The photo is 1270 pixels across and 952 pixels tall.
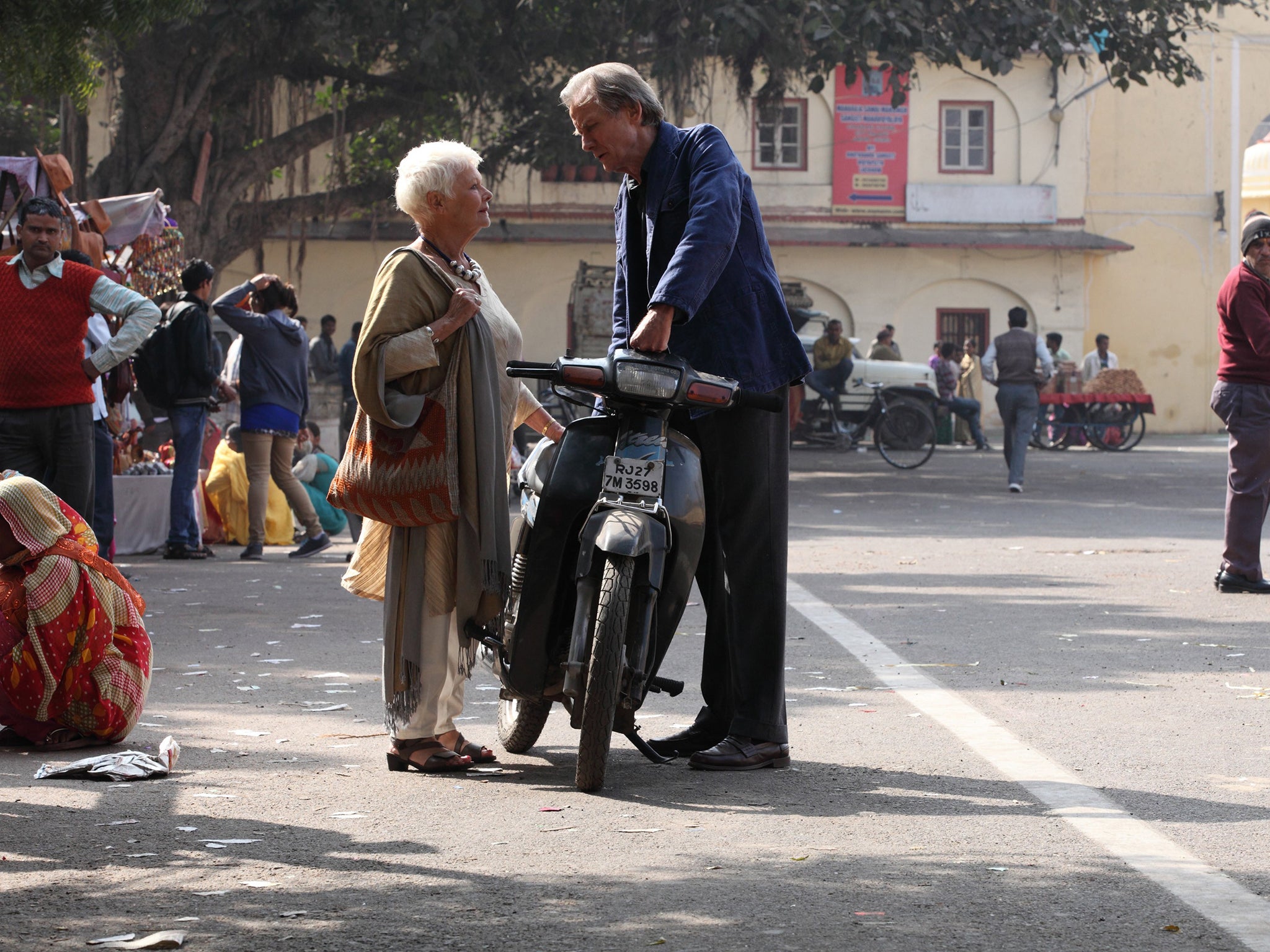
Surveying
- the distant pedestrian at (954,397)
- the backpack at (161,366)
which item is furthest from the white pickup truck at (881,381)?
the backpack at (161,366)

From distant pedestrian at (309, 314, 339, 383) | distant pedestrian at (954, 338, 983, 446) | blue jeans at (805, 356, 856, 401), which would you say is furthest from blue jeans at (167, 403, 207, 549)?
distant pedestrian at (954, 338, 983, 446)

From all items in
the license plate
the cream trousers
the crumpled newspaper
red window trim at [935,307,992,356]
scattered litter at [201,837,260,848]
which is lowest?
the crumpled newspaper

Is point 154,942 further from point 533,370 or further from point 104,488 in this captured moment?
point 104,488

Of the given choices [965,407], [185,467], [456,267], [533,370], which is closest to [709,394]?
[533,370]

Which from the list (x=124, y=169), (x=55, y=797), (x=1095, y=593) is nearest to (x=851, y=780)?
(x=55, y=797)

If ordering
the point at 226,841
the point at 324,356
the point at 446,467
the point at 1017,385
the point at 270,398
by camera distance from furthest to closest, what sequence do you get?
the point at 324,356 → the point at 1017,385 → the point at 270,398 → the point at 446,467 → the point at 226,841

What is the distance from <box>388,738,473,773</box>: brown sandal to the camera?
505cm

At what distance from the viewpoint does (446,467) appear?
5.01m

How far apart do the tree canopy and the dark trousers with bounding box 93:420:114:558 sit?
320 inches

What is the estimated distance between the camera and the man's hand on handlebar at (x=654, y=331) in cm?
471

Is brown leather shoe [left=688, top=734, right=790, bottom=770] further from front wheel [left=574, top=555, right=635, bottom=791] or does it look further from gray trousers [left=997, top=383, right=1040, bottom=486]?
gray trousers [left=997, top=383, right=1040, bottom=486]

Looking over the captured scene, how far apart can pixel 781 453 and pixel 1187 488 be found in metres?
15.4

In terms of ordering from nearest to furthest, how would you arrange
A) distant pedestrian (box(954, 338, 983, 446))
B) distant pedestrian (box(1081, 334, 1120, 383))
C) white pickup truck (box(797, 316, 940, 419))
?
white pickup truck (box(797, 316, 940, 419)), distant pedestrian (box(954, 338, 983, 446)), distant pedestrian (box(1081, 334, 1120, 383))

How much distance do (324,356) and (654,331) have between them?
22.8 meters
